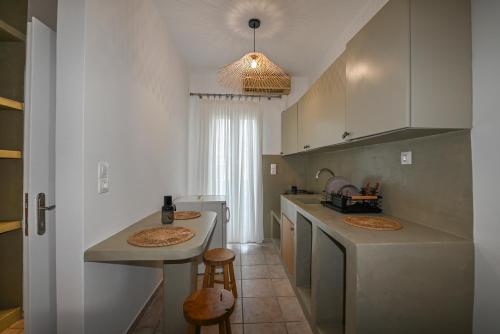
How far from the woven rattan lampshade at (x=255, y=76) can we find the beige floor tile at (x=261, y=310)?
2.20 meters

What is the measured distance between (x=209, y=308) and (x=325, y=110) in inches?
68.9

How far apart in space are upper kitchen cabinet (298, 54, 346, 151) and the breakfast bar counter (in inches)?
48.8

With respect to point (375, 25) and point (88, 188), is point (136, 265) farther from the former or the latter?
point (375, 25)

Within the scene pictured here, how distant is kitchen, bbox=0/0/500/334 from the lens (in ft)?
3.47

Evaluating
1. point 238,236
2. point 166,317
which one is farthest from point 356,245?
point 238,236

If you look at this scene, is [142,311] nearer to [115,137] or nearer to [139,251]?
[139,251]

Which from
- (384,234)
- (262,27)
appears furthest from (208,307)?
(262,27)

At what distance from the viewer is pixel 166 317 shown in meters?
1.30

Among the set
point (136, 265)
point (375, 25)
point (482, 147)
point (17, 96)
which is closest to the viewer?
point (482, 147)

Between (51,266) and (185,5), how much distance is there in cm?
222

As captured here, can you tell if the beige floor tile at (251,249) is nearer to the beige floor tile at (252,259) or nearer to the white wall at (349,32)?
the beige floor tile at (252,259)

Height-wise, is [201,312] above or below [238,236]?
above

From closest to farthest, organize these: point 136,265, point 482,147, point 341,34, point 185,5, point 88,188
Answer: point 482,147 < point 88,188 < point 136,265 < point 185,5 < point 341,34

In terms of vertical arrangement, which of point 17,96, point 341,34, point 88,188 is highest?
point 341,34
